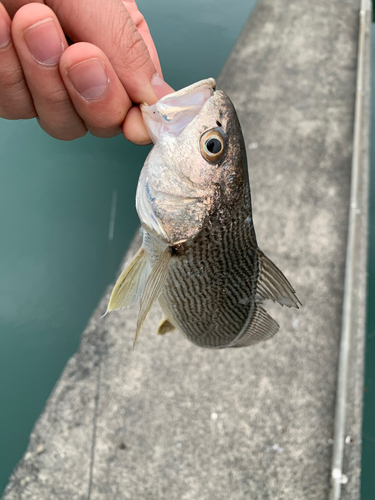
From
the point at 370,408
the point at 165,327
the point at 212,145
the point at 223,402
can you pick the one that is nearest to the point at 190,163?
the point at 212,145

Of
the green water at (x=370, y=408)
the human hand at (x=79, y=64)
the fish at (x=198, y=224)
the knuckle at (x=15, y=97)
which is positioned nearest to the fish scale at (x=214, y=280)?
the fish at (x=198, y=224)

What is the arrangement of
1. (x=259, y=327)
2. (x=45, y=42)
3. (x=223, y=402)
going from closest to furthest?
(x=45, y=42)
(x=259, y=327)
(x=223, y=402)

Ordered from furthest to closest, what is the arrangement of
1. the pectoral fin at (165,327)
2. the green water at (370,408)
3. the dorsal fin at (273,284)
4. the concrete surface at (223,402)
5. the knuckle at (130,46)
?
the green water at (370,408) → the concrete surface at (223,402) → the pectoral fin at (165,327) → the dorsal fin at (273,284) → the knuckle at (130,46)

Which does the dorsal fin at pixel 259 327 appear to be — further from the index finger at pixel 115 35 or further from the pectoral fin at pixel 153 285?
the index finger at pixel 115 35

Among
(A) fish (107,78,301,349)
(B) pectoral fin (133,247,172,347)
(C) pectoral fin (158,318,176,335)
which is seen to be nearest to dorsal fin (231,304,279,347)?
(A) fish (107,78,301,349)

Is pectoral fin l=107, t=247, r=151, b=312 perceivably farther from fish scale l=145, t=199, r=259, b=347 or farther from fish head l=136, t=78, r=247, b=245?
fish head l=136, t=78, r=247, b=245

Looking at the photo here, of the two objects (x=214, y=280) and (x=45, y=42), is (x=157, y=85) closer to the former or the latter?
(x=45, y=42)
